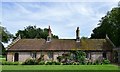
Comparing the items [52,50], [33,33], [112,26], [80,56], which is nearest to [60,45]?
[52,50]

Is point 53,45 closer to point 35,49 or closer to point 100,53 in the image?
point 35,49

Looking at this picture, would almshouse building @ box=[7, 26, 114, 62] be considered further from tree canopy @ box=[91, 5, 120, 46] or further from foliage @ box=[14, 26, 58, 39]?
foliage @ box=[14, 26, 58, 39]

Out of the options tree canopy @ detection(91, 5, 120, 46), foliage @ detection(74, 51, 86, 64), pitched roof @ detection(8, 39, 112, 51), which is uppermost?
tree canopy @ detection(91, 5, 120, 46)

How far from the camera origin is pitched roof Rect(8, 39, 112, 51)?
185 ft

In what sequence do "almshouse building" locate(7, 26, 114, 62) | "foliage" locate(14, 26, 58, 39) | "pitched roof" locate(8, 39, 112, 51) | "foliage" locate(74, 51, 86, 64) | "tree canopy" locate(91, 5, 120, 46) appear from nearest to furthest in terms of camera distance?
"foliage" locate(74, 51, 86, 64)
"almshouse building" locate(7, 26, 114, 62)
"pitched roof" locate(8, 39, 112, 51)
"tree canopy" locate(91, 5, 120, 46)
"foliage" locate(14, 26, 58, 39)

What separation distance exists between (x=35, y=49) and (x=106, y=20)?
22966 mm

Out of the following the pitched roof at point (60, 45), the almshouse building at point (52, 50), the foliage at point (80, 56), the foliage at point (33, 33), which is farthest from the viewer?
the foliage at point (33, 33)

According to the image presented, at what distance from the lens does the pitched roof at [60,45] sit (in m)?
56.3

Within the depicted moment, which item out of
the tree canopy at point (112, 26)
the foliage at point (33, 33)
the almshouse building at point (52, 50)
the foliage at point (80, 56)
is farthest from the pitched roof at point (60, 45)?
the foliage at point (33, 33)

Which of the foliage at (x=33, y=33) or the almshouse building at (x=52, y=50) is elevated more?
the foliage at (x=33, y=33)

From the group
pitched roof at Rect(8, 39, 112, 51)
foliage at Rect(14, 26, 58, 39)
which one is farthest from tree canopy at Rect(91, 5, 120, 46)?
foliage at Rect(14, 26, 58, 39)

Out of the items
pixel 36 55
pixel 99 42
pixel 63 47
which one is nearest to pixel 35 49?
pixel 36 55

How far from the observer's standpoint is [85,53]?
53844 millimetres

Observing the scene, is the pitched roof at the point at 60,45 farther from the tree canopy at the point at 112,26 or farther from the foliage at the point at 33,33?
the foliage at the point at 33,33
